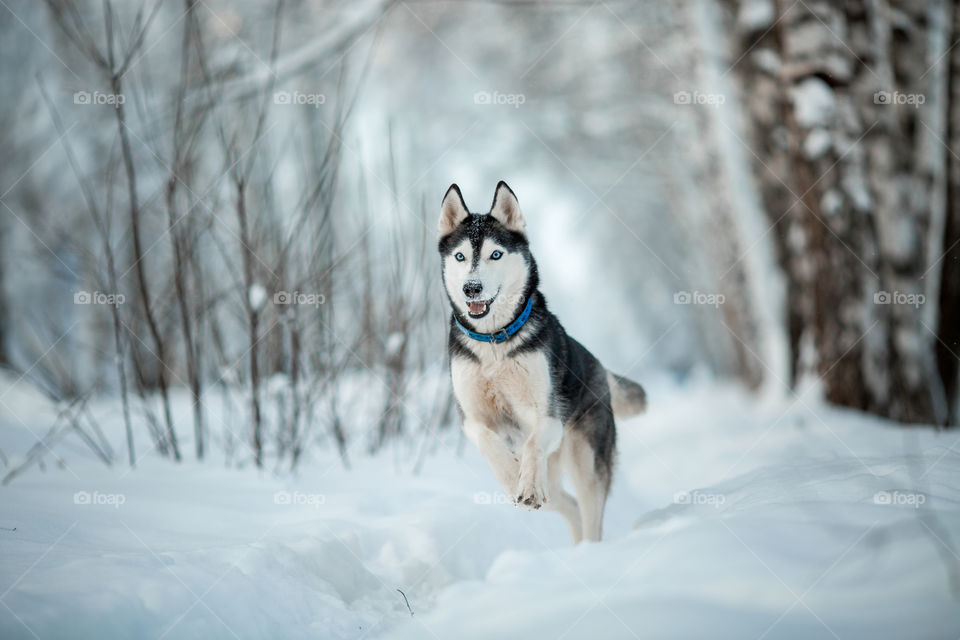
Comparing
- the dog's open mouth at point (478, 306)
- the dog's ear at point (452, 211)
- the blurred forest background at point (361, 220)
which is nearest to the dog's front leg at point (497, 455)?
the dog's open mouth at point (478, 306)

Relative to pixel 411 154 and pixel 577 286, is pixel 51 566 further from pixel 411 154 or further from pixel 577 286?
pixel 577 286

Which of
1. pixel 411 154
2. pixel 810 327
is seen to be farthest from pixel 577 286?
pixel 810 327

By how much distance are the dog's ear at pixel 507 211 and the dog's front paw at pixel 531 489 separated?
34.6 inches

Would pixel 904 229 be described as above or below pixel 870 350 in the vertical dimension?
above

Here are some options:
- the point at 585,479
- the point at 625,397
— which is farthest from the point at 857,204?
the point at 585,479

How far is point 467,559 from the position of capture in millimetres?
2828

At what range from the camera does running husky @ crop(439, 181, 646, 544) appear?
87.0 inches

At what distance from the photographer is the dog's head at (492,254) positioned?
2266 mm

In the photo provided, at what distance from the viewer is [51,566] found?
1983 millimetres

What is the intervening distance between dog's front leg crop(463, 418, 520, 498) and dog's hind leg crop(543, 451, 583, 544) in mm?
521

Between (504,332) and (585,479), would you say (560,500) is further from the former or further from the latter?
(504,332)

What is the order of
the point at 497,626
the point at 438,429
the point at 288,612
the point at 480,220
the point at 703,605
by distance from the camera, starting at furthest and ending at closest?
the point at 438,429, the point at 480,220, the point at 288,612, the point at 497,626, the point at 703,605

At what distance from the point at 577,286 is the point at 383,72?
855cm

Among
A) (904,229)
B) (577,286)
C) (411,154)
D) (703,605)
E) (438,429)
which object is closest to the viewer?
(703,605)
